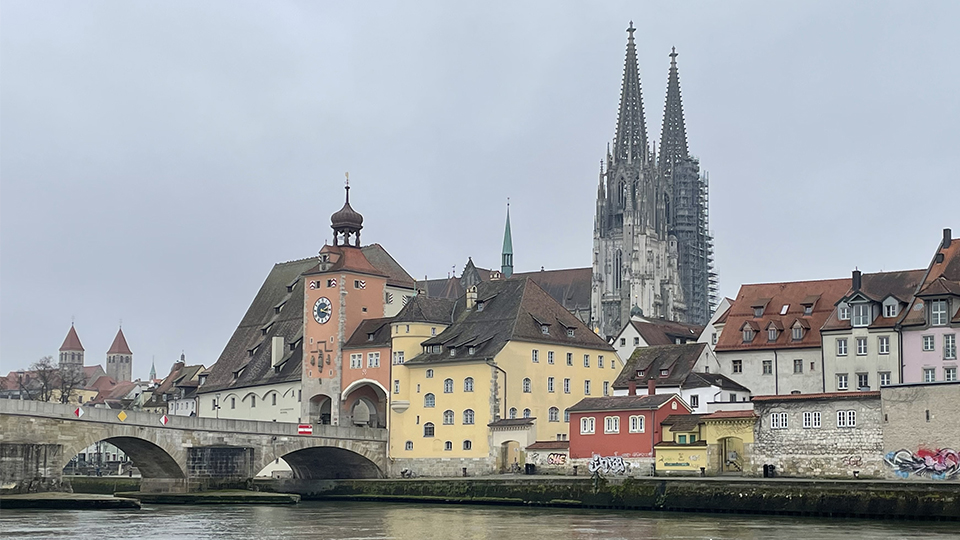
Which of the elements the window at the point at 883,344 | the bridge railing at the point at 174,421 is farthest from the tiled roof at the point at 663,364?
the bridge railing at the point at 174,421

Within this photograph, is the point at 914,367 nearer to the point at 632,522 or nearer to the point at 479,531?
the point at 632,522

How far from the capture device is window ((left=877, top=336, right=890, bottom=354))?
74.9 metres

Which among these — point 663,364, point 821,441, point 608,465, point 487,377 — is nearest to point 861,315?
point 663,364

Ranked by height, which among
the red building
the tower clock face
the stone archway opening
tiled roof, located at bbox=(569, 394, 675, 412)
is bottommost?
the stone archway opening

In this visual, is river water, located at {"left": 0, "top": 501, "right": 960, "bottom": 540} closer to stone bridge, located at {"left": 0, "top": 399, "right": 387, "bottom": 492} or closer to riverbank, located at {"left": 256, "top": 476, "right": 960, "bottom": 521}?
riverbank, located at {"left": 256, "top": 476, "right": 960, "bottom": 521}

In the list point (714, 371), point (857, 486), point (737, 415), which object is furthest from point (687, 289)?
point (857, 486)

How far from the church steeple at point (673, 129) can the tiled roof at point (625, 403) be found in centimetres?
10966

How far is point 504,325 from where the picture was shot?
85062mm

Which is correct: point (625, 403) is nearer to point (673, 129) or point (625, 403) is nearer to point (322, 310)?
point (322, 310)

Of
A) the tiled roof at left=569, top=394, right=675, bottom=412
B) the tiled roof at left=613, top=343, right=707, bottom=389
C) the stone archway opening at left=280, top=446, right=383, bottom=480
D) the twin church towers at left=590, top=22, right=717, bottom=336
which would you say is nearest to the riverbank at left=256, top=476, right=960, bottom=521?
the stone archway opening at left=280, top=446, right=383, bottom=480

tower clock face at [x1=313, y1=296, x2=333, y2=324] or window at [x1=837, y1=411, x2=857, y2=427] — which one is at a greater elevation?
tower clock face at [x1=313, y1=296, x2=333, y2=324]

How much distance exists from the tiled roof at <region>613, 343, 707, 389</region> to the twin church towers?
70.7 metres

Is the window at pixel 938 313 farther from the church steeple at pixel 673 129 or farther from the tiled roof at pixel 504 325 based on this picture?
the church steeple at pixel 673 129

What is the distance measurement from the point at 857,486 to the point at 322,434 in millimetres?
35602
